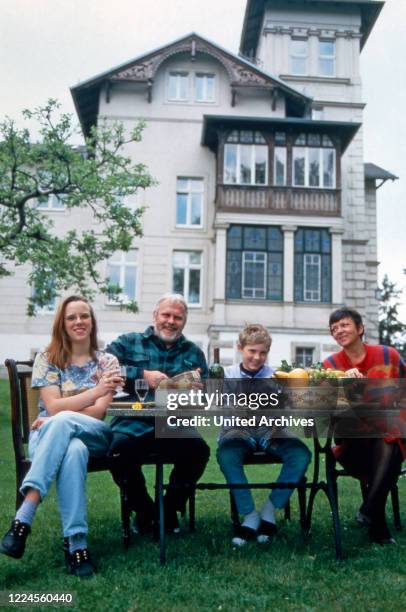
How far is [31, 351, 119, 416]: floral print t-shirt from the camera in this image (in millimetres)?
4073

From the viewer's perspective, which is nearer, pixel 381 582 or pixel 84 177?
pixel 381 582

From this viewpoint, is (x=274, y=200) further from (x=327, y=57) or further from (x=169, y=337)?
(x=169, y=337)

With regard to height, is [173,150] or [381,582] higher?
[173,150]

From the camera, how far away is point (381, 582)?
3.43 meters

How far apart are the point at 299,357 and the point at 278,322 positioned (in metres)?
1.32

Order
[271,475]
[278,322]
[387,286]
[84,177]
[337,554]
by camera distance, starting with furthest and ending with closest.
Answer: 1. [387,286]
2. [278,322]
3. [84,177]
4. [271,475]
5. [337,554]

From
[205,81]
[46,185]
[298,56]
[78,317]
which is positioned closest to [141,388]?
[78,317]

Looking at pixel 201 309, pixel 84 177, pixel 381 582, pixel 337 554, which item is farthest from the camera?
pixel 201 309

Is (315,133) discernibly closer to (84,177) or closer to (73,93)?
(73,93)

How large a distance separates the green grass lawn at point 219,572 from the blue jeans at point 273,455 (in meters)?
0.29

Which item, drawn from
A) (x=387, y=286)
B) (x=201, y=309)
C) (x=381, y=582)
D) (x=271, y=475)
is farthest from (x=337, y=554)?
(x=387, y=286)

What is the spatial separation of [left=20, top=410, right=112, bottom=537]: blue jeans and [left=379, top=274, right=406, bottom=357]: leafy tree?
29.1 metres

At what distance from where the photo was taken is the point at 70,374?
4.20 meters

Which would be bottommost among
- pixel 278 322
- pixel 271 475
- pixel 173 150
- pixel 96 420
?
pixel 271 475
